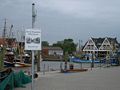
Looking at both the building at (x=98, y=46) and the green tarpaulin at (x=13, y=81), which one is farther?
the building at (x=98, y=46)

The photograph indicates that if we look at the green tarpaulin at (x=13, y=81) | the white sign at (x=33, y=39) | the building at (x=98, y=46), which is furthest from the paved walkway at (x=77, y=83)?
the building at (x=98, y=46)

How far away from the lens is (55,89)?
20.9m

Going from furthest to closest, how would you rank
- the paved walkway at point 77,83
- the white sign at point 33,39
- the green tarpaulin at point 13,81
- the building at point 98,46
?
the building at point 98,46 → the paved walkway at point 77,83 → the green tarpaulin at point 13,81 → the white sign at point 33,39

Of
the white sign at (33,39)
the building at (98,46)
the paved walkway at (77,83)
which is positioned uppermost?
the building at (98,46)

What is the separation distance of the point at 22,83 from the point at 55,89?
13.2ft

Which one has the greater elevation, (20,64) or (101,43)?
(101,43)

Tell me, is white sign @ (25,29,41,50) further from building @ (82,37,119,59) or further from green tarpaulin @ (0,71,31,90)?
building @ (82,37,119,59)

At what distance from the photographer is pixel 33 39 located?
13.1 meters

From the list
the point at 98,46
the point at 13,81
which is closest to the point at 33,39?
the point at 13,81

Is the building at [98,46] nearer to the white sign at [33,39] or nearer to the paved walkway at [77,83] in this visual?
the paved walkway at [77,83]

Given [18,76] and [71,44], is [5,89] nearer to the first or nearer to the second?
[18,76]

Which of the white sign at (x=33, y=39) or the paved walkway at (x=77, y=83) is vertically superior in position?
the white sign at (x=33, y=39)

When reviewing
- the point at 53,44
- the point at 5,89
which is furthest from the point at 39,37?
the point at 53,44

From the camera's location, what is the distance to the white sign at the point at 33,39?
42.5 ft
